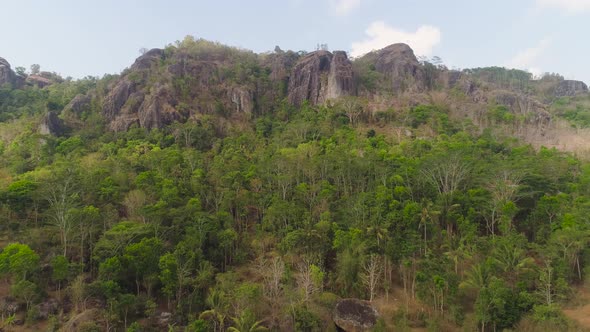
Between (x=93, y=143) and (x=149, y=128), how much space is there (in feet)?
24.3

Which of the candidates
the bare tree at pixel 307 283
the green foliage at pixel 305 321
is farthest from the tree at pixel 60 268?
the bare tree at pixel 307 283

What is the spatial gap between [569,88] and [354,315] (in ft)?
316

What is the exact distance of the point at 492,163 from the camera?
3375cm

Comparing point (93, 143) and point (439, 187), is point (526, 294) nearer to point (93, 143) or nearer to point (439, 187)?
point (439, 187)

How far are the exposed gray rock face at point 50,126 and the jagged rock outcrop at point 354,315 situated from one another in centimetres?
4613

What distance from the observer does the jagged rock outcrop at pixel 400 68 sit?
66.6 m

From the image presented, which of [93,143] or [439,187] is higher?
[93,143]

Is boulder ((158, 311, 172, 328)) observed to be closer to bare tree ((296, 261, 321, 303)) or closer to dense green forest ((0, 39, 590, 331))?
dense green forest ((0, 39, 590, 331))

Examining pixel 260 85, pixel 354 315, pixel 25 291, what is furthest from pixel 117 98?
pixel 354 315

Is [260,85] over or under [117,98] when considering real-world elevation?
over

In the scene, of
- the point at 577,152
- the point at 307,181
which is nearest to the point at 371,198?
the point at 307,181

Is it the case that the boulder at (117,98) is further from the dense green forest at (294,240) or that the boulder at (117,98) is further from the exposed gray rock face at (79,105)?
the dense green forest at (294,240)

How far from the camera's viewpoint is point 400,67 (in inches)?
2741

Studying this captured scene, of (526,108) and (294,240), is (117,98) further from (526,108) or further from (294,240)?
(526,108)
